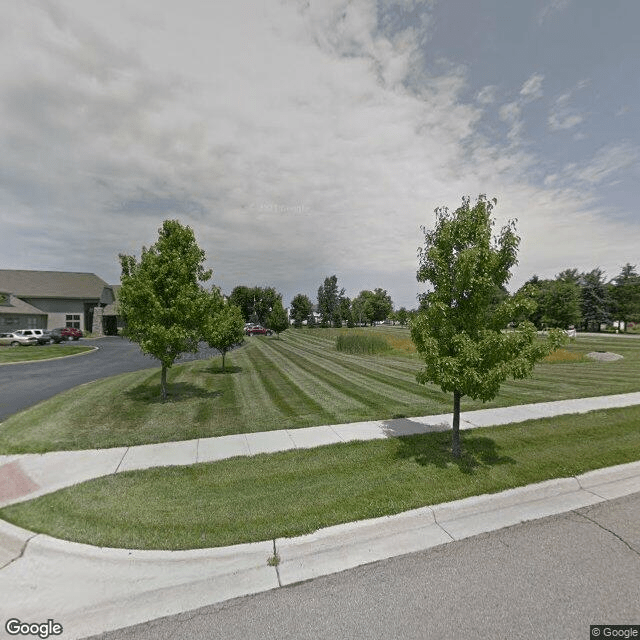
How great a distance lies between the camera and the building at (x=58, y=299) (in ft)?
139

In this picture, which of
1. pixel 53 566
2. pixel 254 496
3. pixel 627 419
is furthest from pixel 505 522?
pixel 627 419

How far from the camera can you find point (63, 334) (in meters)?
37.0

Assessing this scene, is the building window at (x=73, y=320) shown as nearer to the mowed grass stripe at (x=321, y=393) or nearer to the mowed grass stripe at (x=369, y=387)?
the mowed grass stripe at (x=321, y=393)

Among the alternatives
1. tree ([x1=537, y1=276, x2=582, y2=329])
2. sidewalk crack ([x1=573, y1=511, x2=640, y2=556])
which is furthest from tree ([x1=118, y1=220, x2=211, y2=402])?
tree ([x1=537, y1=276, x2=582, y2=329])

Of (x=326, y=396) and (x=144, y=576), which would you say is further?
(x=326, y=396)

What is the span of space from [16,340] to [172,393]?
3008 cm

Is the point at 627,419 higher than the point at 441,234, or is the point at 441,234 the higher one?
the point at 441,234

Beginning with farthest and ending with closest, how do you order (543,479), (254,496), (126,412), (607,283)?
(607,283) → (126,412) → (543,479) → (254,496)

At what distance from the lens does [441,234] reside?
19.8ft

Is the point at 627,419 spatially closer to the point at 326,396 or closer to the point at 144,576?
the point at 326,396

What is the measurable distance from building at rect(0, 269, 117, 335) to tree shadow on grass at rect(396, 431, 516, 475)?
1861 inches

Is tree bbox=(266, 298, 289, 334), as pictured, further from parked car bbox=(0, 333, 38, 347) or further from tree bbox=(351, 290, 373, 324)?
tree bbox=(351, 290, 373, 324)

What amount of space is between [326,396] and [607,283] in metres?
76.9

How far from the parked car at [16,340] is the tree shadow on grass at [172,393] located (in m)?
27.6
